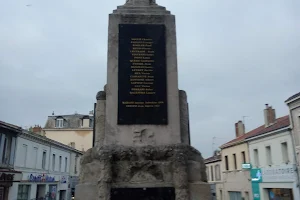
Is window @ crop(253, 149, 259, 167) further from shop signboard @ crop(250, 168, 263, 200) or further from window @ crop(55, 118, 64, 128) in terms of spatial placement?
window @ crop(55, 118, 64, 128)

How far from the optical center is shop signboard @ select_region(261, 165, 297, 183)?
24.2 m

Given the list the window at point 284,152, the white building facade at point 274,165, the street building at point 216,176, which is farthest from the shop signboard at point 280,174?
the street building at point 216,176

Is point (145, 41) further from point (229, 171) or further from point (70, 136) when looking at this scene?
point (70, 136)

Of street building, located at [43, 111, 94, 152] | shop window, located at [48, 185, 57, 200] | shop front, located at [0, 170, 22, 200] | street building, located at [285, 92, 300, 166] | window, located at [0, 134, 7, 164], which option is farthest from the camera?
street building, located at [43, 111, 94, 152]

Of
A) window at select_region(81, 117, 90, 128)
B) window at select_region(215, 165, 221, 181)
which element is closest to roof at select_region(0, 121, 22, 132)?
window at select_region(215, 165, 221, 181)

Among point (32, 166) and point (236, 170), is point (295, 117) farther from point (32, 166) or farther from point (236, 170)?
point (32, 166)

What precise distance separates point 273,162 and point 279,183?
1790 millimetres

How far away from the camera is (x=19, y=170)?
2688cm

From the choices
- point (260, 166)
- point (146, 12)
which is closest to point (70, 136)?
point (260, 166)

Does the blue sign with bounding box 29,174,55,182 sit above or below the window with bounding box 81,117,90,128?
below

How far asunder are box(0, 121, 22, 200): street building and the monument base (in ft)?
63.7

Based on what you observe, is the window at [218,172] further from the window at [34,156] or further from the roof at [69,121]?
the window at [34,156]

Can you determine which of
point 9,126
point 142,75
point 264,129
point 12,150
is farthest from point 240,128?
point 142,75

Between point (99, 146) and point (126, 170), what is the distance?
0.85m
